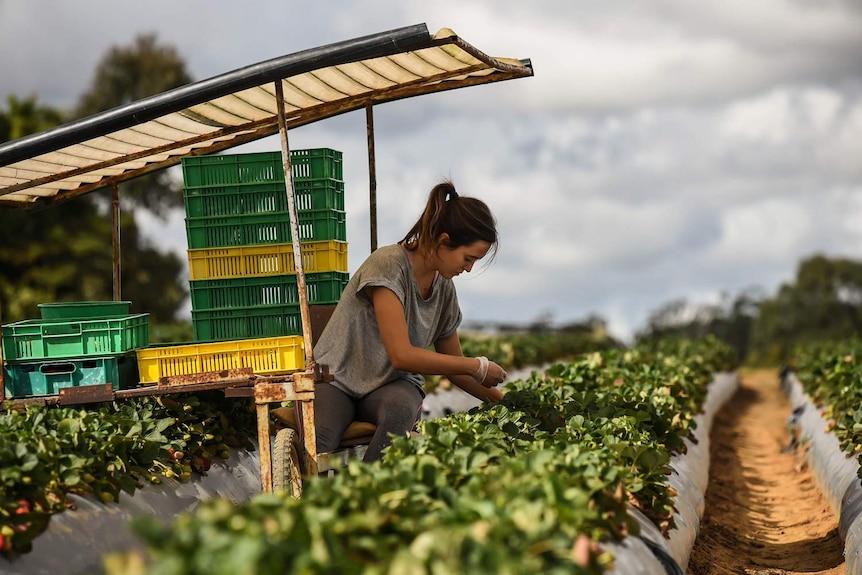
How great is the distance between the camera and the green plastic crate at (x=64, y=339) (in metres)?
5.14

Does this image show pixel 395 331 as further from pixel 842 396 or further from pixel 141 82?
pixel 141 82

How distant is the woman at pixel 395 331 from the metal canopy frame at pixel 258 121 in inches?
10.8

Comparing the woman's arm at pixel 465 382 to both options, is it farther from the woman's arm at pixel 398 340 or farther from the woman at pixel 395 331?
the woman's arm at pixel 398 340

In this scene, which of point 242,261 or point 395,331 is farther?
point 242,261

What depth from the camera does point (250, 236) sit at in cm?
550

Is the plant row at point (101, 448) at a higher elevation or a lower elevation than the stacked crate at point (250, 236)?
lower

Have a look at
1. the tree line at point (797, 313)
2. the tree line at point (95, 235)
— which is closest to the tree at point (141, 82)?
the tree line at point (95, 235)

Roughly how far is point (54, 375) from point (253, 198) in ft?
4.50

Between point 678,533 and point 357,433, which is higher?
point 357,433

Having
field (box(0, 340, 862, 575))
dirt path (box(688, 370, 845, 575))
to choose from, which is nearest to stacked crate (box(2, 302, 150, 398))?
field (box(0, 340, 862, 575))

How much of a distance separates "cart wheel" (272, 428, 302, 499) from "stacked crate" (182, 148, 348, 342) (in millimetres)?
770

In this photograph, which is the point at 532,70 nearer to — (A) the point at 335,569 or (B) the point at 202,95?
(B) the point at 202,95

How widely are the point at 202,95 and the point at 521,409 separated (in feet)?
7.78

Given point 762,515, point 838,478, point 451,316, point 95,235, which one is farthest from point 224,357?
point 95,235
